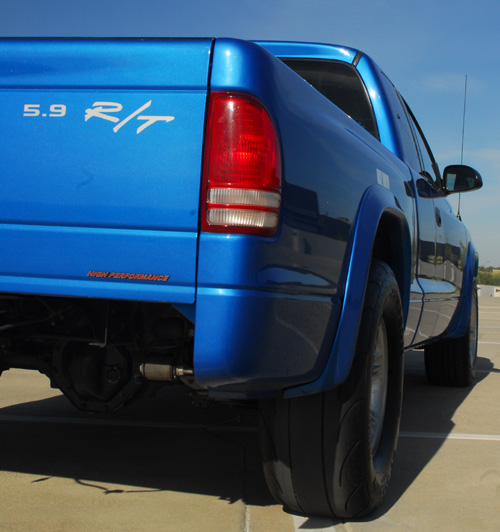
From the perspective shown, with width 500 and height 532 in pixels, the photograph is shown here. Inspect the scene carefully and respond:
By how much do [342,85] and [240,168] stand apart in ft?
7.36

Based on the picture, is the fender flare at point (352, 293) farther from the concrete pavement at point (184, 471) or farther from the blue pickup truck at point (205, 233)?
the concrete pavement at point (184, 471)

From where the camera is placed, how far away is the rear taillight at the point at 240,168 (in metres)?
2.08

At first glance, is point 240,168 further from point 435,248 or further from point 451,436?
point 451,436

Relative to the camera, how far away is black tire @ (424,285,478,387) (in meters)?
5.82

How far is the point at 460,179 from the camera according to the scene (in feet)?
16.0

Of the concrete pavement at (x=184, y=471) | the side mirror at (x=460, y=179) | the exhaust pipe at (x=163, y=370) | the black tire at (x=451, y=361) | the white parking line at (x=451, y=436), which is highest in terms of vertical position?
the side mirror at (x=460, y=179)

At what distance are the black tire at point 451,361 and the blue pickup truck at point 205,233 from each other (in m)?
3.31

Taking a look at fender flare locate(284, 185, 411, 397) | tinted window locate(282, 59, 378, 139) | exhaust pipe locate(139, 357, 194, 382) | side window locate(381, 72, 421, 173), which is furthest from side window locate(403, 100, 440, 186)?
exhaust pipe locate(139, 357, 194, 382)

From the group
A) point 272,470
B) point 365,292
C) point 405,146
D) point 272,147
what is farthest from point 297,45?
point 272,470

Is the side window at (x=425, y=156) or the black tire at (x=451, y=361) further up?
the side window at (x=425, y=156)

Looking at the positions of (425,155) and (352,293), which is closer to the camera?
(352,293)

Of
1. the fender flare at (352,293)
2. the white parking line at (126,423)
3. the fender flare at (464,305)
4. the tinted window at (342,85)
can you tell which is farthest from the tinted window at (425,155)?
the white parking line at (126,423)

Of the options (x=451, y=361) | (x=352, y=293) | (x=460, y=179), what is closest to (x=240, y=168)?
(x=352, y=293)

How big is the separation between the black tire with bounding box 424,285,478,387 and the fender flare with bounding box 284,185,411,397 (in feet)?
10.5
